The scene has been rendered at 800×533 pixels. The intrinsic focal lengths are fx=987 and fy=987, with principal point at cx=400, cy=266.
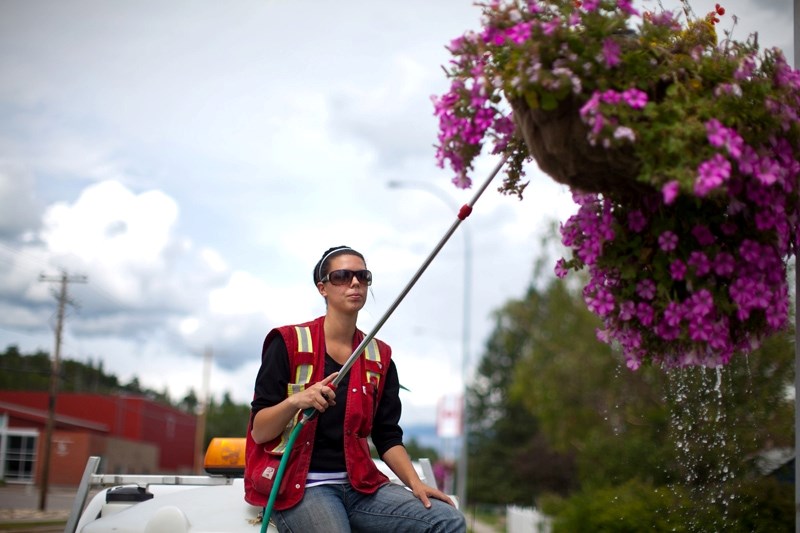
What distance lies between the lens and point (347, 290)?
4.40 meters

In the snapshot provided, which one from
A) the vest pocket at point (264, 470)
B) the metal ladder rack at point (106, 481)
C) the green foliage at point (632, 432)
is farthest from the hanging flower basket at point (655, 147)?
the metal ladder rack at point (106, 481)

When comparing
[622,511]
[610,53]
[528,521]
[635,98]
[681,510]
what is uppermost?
[610,53]

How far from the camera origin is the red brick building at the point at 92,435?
63281 millimetres

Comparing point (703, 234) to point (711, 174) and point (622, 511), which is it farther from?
point (622, 511)

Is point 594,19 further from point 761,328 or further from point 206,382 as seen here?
point 206,382

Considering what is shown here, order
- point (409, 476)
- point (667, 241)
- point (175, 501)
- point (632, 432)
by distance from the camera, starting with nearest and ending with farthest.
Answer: point (667, 241) < point (409, 476) < point (175, 501) < point (632, 432)

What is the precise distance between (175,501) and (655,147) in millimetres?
2825

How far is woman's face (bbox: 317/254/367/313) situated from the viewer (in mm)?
4402

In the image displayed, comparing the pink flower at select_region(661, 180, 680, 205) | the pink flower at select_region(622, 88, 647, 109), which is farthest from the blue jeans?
the pink flower at select_region(622, 88, 647, 109)

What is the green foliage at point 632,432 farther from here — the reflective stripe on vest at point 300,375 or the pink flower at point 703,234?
the reflective stripe on vest at point 300,375

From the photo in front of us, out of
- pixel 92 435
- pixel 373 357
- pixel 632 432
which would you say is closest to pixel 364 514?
pixel 373 357

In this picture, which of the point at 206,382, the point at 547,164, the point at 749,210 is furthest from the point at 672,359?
the point at 206,382

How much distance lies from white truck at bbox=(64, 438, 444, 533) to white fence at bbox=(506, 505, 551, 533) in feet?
50.6

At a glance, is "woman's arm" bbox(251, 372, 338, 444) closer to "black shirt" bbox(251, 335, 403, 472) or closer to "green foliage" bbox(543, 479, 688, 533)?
"black shirt" bbox(251, 335, 403, 472)
